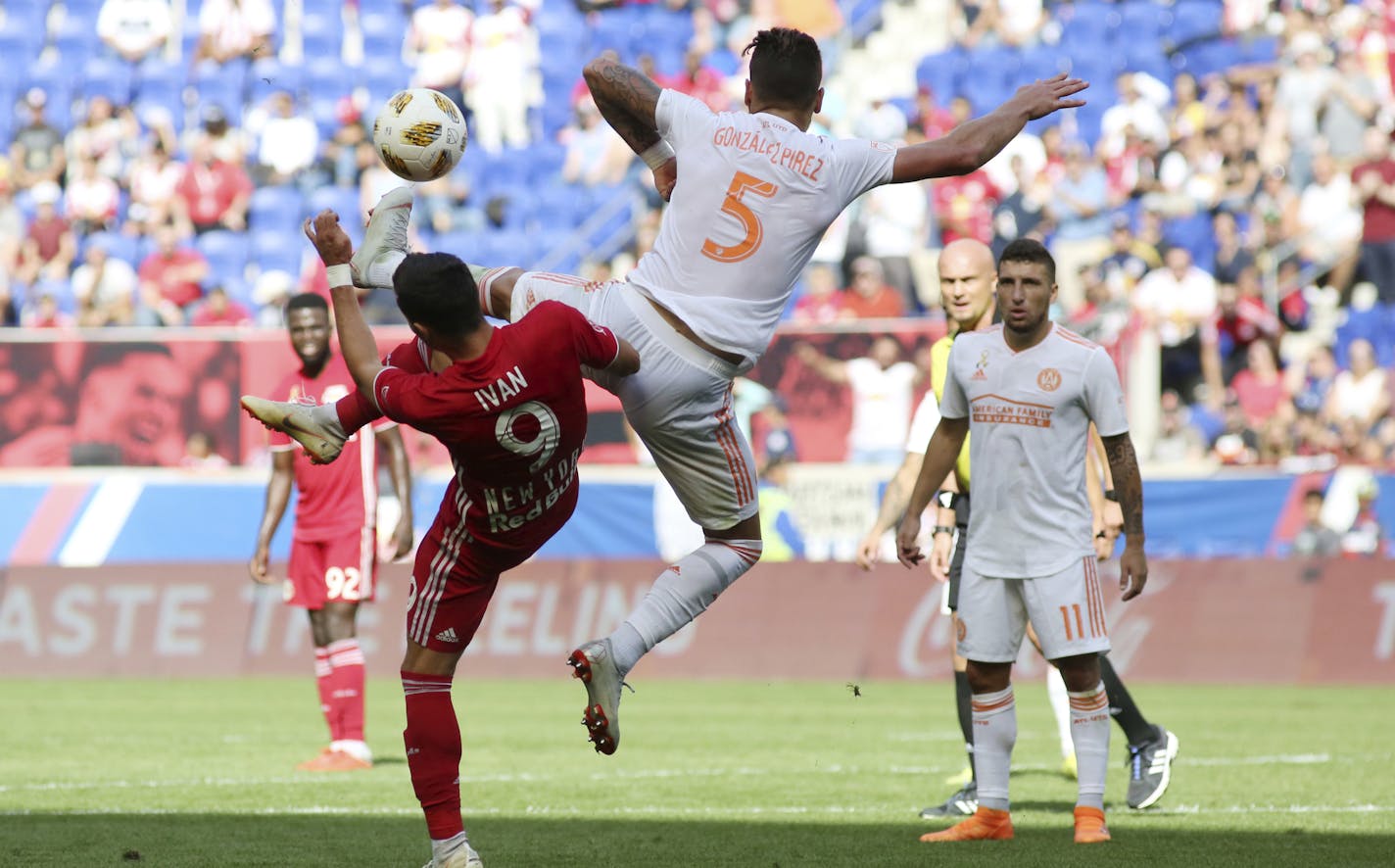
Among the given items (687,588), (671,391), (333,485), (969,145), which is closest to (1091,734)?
(687,588)

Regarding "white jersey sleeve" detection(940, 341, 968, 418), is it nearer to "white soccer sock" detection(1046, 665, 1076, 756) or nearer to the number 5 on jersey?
the number 5 on jersey

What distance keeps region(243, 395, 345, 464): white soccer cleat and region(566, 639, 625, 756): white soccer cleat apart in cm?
108

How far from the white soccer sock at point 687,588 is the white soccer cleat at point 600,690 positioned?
0.86ft

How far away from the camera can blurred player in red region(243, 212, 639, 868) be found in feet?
21.2

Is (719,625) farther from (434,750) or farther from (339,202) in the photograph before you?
(434,750)

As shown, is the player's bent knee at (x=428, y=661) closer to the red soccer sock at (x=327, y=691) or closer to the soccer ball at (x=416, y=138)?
the soccer ball at (x=416, y=138)

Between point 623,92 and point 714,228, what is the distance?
0.57m

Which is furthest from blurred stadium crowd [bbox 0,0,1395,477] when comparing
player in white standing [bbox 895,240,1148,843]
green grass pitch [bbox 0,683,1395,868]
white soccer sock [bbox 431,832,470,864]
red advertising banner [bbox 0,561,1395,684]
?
white soccer sock [bbox 431,832,470,864]

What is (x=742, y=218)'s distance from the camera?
6.82 m

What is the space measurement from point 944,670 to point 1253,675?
101 inches

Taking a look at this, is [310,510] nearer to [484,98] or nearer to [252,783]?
[252,783]

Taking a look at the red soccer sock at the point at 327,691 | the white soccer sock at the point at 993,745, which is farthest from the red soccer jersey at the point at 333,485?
the white soccer sock at the point at 993,745

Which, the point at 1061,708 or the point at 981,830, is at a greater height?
the point at 981,830

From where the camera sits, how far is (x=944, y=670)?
17172 mm
